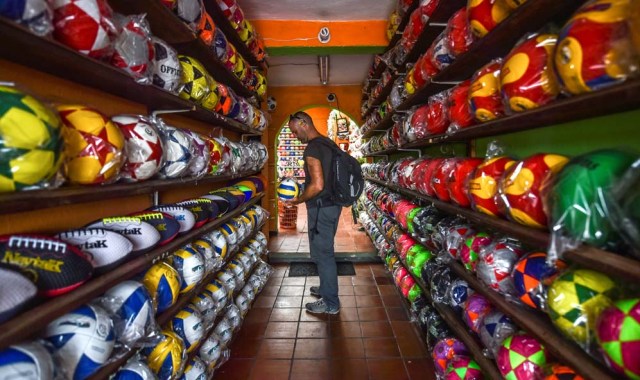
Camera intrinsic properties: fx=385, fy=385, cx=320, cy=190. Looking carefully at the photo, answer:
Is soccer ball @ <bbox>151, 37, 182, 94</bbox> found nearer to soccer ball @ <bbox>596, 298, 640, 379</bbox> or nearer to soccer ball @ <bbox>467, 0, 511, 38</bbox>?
soccer ball @ <bbox>467, 0, 511, 38</bbox>

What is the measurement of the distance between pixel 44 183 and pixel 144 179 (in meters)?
0.68

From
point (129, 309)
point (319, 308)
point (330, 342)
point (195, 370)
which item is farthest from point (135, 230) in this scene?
point (319, 308)

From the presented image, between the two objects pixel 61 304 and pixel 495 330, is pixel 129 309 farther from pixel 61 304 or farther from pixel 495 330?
pixel 495 330

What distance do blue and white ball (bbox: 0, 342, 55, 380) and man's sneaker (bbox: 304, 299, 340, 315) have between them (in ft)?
10.1

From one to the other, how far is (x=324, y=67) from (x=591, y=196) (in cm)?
615

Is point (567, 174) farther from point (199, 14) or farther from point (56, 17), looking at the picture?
point (199, 14)


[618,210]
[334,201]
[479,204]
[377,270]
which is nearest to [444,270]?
[479,204]

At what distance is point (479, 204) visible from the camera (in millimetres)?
1860

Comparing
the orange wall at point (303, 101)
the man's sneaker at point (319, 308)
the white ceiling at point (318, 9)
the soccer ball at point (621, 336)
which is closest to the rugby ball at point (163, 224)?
the soccer ball at point (621, 336)

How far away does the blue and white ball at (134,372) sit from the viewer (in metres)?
1.57

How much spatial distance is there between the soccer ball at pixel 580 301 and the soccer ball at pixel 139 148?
5.66 feet

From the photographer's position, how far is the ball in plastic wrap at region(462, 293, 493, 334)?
206 centimetres

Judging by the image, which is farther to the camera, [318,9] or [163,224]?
[318,9]

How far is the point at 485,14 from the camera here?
6.07ft
